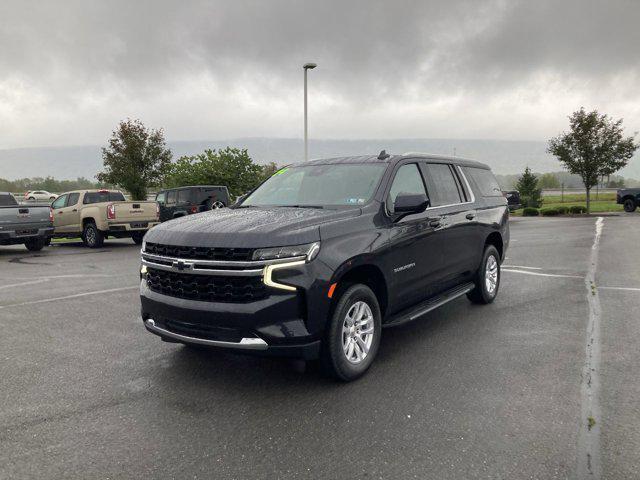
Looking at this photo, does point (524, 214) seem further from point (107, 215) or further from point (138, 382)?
point (138, 382)

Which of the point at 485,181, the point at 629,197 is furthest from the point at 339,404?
the point at 629,197

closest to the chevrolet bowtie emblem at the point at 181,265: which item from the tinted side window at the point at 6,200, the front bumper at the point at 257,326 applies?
the front bumper at the point at 257,326

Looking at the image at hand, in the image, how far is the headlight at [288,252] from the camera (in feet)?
11.4

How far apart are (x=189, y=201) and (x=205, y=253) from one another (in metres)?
16.0

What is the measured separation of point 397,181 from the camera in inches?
185

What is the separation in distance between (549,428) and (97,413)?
10.1 ft

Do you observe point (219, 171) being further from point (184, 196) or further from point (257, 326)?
point (257, 326)

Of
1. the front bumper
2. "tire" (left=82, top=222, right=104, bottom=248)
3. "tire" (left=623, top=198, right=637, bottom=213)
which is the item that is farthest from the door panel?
"tire" (left=623, top=198, right=637, bottom=213)

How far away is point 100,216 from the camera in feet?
49.9

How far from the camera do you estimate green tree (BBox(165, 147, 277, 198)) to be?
2977 centimetres

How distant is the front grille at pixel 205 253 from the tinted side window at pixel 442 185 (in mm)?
2444

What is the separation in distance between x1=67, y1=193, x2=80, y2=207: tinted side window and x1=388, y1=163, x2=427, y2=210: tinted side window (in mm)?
14409

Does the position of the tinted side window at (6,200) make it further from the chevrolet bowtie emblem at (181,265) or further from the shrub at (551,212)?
the shrub at (551,212)

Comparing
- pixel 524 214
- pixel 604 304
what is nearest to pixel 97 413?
pixel 604 304
